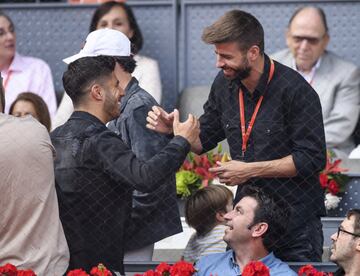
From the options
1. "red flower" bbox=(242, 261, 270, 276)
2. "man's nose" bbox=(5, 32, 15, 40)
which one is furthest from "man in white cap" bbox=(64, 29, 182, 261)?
"man's nose" bbox=(5, 32, 15, 40)

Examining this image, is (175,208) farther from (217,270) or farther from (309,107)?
(309,107)

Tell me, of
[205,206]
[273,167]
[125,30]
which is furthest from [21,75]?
[273,167]

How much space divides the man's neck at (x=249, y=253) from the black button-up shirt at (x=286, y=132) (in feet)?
0.75

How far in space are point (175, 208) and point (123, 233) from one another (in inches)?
21.4

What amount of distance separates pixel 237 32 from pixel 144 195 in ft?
3.00

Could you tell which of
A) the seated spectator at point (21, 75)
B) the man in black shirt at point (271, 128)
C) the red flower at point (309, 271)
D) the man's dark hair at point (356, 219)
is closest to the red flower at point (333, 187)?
the man in black shirt at point (271, 128)

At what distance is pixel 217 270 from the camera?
536 centimetres

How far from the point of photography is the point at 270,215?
211 inches

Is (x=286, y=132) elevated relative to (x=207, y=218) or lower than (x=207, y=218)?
elevated

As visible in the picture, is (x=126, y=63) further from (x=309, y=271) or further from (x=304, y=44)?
(x=304, y=44)

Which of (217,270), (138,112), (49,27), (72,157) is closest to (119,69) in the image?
(138,112)

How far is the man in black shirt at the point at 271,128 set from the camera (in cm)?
528

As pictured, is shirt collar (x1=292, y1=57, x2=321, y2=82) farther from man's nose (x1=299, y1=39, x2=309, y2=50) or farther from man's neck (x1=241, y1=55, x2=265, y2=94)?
man's neck (x1=241, y1=55, x2=265, y2=94)

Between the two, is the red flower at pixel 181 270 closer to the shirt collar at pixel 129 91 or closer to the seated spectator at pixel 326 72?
the shirt collar at pixel 129 91
